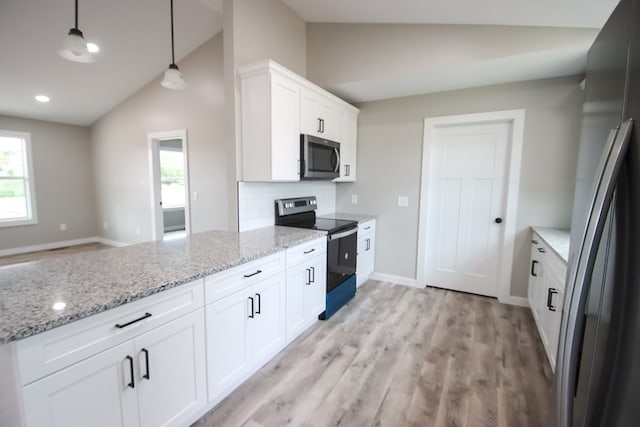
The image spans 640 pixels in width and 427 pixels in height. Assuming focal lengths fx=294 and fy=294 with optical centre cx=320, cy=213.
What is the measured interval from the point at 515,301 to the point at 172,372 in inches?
137

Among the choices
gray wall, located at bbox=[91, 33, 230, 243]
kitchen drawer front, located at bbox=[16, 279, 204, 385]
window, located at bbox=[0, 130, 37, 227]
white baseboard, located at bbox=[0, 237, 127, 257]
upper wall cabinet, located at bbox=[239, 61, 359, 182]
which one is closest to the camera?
kitchen drawer front, located at bbox=[16, 279, 204, 385]

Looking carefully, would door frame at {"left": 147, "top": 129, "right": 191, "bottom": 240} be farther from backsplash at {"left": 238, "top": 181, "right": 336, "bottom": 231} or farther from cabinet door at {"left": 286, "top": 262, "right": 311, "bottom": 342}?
cabinet door at {"left": 286, "top": 262, "right": 311, "bottom": 342}

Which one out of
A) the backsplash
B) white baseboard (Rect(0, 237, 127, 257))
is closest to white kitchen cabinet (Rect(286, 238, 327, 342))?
the backsplash

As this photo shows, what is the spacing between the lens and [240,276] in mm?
1852

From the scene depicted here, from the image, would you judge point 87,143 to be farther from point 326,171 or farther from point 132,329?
point 132,329

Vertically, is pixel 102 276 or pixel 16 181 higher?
pixel 16 181

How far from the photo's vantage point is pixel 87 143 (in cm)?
613

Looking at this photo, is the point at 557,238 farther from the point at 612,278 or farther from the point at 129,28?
the point at 129,28

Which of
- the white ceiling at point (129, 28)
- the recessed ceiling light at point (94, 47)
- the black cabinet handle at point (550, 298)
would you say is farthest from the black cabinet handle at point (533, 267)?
the recessed ceiling light at point (94, 47)

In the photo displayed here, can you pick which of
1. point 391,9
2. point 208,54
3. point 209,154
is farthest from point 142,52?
point 391,9

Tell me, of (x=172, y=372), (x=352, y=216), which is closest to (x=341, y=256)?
(x=352, y=216)

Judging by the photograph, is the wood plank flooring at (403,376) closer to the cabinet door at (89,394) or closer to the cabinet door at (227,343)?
the cabinet door at (227,343)

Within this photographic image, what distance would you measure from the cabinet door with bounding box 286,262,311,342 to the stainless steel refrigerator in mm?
1811

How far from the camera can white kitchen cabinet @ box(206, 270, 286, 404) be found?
171 centimetres
